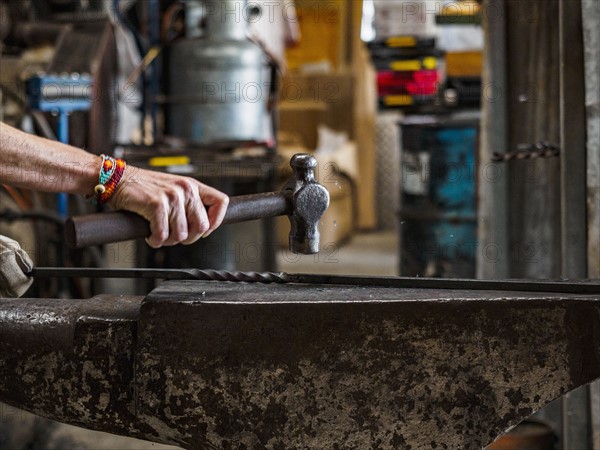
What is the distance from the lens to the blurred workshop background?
196cm

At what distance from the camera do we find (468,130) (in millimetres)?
3648

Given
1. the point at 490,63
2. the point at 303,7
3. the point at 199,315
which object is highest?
the point at 303,7

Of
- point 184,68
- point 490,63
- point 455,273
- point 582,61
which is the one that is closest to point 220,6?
point 184,68

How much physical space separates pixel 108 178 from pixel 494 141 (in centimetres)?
138

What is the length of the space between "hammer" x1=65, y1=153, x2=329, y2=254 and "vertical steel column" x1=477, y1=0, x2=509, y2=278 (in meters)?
1.10

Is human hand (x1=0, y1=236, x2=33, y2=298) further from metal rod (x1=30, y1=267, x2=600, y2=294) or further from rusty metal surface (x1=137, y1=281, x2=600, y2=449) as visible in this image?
rusty metal surface (x1=137, y1=281, x2=600, y2=449)

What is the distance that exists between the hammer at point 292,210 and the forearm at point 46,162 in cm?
15

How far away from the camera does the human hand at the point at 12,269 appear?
1.38 metres

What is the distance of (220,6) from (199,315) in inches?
133

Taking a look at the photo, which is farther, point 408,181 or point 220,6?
point 220,6

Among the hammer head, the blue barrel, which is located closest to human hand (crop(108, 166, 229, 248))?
the hammer head

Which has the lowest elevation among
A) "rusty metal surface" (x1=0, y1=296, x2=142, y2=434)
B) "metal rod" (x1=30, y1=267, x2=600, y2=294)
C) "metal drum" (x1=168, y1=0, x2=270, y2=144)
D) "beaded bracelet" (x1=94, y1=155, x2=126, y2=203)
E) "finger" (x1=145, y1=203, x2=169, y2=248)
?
"rusty metal surface" (x1=0, y1=296, x2=142, y2=434)

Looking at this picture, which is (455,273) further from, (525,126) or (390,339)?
(390,339)

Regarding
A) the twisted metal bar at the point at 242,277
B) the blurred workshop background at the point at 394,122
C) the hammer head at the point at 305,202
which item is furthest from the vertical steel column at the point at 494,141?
the twisted metal bar at the point at 242,277
